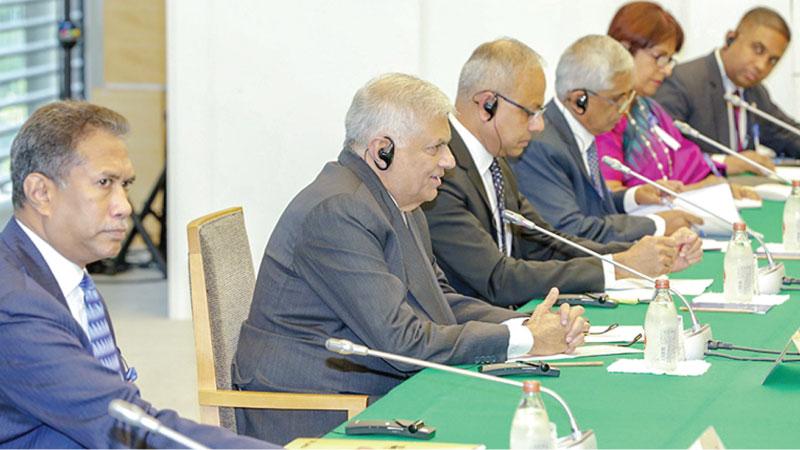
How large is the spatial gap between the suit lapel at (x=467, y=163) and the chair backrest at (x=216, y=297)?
2.26 ft

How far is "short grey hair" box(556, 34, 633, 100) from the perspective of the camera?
4199 millimetres

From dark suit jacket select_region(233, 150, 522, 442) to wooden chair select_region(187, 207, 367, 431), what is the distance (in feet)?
0.16

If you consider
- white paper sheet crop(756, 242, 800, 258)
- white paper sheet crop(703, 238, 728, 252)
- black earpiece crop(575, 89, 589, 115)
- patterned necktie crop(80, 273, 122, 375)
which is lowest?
white paper sheet crop(703, 238, 728, 252)

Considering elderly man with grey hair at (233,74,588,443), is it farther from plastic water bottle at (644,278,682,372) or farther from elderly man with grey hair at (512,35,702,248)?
elderly man with grey hair at (512,35,702,248)

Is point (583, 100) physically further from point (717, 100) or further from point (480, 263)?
point (717, 100)

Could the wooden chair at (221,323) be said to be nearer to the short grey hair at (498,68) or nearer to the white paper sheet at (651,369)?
the white paper sheet at (651,369)

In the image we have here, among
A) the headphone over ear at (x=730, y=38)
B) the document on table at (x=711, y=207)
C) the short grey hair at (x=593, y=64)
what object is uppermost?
the headphone over ear at (x=730, y=38)

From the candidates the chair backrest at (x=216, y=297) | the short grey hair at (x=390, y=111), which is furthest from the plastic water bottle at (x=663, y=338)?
the chair backrest at (x=216, y=297)

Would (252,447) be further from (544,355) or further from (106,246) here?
(544,355)

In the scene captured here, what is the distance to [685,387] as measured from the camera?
7.75ft

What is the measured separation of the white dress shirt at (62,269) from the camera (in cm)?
203

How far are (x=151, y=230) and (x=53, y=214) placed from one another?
6.12m

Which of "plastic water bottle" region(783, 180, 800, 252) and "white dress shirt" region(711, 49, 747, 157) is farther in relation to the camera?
"white dress shirt" region(711, 49, 747, 157)

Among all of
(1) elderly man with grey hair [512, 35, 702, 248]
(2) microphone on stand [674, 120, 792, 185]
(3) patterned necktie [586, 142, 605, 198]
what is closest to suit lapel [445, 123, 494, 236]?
(1) elderly man with grey hair [512, 35, 702, 248]
